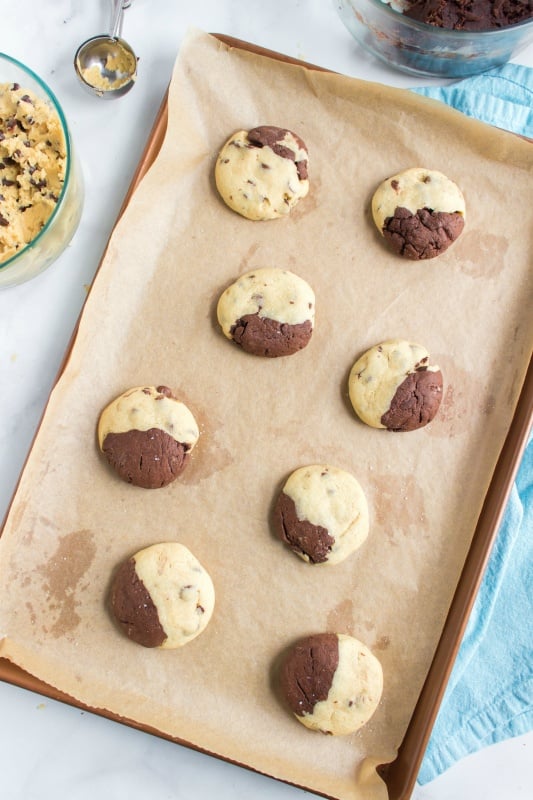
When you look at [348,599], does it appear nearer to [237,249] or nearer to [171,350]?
[171,350]

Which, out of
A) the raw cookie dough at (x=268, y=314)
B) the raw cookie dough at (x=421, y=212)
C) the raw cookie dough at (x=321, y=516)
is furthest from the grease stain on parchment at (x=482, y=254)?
the raw cookie dough at (x=321, y=516)

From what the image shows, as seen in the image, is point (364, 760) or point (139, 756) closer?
point (364, 760)

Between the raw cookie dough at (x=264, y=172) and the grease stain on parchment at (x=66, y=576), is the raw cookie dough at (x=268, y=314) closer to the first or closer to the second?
the raw cookie dough at (x=264, y=172)

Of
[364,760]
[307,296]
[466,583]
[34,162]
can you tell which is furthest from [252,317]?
[364,760]

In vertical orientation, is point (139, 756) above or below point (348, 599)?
below

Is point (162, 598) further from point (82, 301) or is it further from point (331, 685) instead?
point (82, 301)

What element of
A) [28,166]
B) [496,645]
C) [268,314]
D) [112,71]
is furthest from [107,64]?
[496,645]
